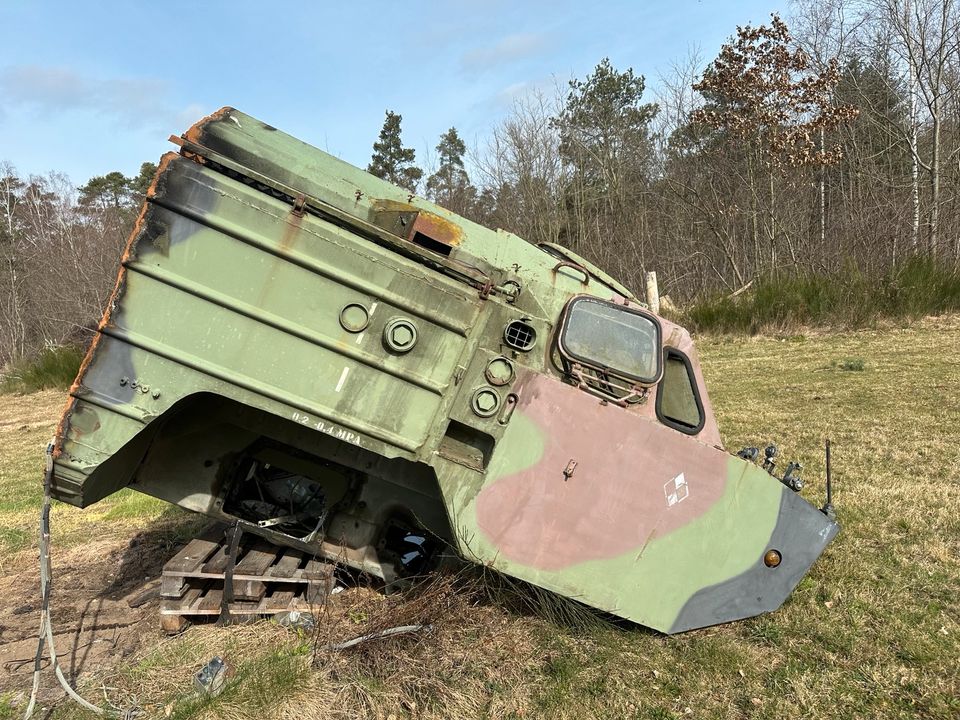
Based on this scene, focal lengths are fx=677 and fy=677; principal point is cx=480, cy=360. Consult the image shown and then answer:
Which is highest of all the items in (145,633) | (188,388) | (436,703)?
(188,388)

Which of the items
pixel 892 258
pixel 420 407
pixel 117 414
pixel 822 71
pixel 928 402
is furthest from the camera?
pixel 822 71

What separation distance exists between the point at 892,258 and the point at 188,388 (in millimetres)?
16428

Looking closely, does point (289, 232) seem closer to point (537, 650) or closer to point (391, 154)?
point (537, 650)

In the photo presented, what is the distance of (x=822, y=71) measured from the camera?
1862 cm

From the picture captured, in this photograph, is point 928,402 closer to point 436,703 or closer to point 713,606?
point 713,606

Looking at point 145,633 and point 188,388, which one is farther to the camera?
point 145,633

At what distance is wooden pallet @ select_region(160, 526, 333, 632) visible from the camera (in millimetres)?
4094

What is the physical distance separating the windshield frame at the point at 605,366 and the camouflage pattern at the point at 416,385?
4 centimetres

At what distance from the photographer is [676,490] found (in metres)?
3.62

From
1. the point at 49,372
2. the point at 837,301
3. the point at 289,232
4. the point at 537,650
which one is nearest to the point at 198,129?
the point at 289,232

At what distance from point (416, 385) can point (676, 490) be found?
1500mm

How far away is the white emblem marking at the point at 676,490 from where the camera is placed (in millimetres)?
3613

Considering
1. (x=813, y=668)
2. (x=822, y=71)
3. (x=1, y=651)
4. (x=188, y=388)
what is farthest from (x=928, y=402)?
(x=822, y=71)

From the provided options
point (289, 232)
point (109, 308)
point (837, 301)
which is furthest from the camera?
point (837, 301)
